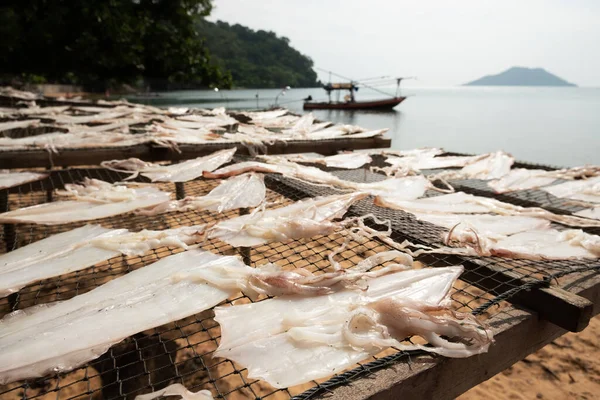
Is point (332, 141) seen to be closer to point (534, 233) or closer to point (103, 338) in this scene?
point (534, 233)

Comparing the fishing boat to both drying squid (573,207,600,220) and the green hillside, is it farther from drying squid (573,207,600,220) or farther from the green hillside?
the green hillside

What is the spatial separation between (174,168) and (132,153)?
0.90 meters

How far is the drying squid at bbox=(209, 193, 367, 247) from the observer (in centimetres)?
218

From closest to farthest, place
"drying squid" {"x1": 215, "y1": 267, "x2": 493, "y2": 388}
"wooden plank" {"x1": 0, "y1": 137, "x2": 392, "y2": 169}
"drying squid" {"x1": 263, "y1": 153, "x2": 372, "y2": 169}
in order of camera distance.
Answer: "drying squid" {"x1": 215, "y1": 267, "x2": 493, "y2": 388}, "wooden plank" {"x1": 0, "y1": 137, "x2": 392, "y2": 169}, "drying squid" {"x1": 263, "y1": 153, "x2": 372, "y2": 169}

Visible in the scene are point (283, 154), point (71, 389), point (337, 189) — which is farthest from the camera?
point (283, 154)

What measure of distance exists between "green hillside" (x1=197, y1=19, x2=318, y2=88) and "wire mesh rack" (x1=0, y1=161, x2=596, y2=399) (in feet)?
274

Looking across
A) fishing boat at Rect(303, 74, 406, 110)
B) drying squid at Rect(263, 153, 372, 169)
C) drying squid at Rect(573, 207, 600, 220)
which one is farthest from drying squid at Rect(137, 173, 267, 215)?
fishing boat at Rect(303, 74, 406, 110)

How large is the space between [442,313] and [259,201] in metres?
1.77

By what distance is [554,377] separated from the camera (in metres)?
3.44

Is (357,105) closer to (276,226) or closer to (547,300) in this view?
(276,226)

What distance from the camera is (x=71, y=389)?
8.78 feet

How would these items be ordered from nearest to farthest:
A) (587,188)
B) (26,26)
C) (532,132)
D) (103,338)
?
(103,338)
(587,188)
(26,26)
(532,132)

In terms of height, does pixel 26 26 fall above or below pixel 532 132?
above

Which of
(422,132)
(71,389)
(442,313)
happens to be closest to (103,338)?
(442,313)
